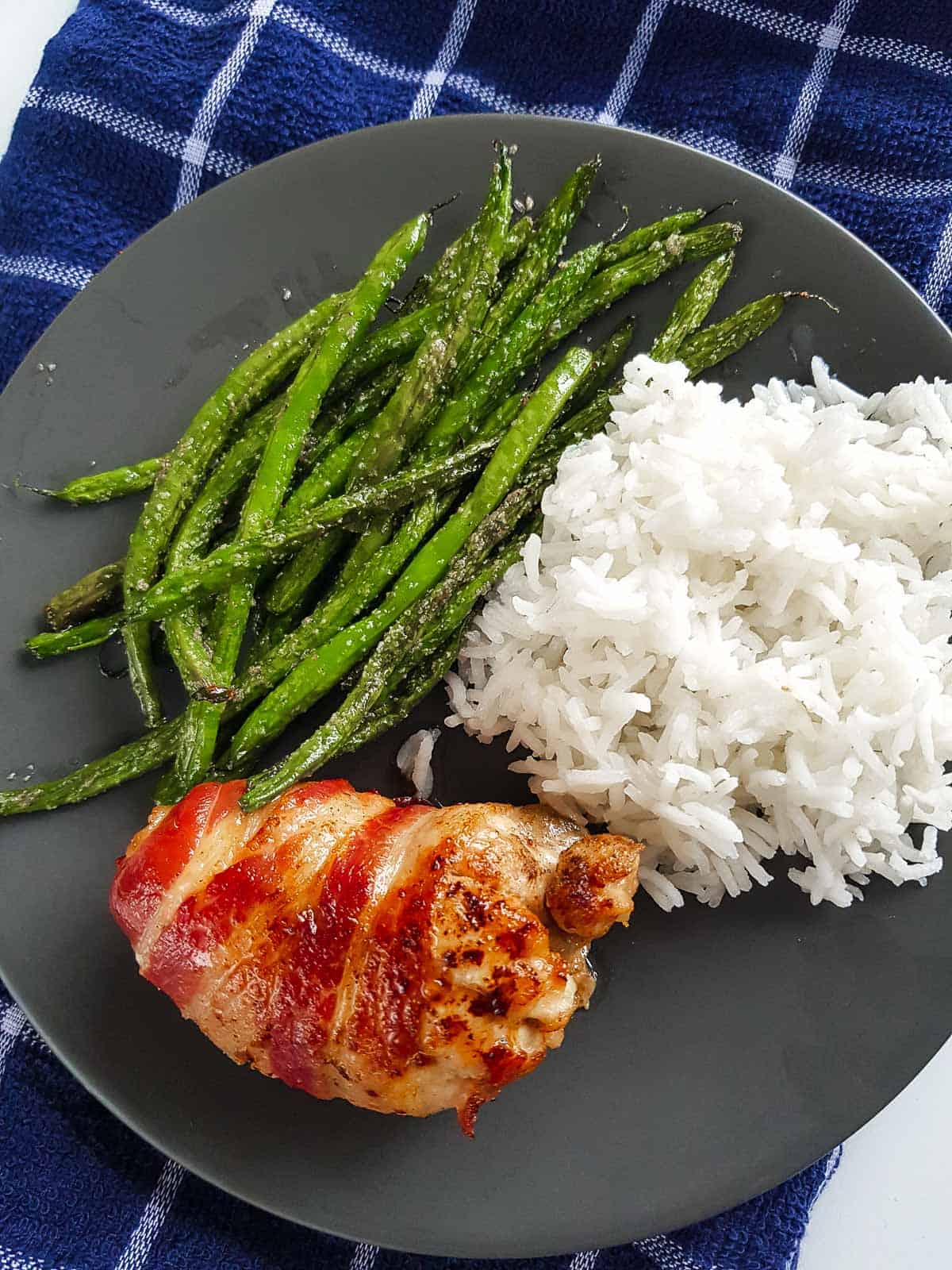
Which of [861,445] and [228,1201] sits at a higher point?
[861,445]

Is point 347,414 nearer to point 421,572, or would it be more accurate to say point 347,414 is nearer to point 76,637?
point 421,572

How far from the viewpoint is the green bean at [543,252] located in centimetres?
395

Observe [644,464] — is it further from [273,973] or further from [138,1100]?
[138,1100]

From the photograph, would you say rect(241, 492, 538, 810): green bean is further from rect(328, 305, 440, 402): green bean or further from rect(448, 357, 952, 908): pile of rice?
rect(328, 305, 440, 402): green bean

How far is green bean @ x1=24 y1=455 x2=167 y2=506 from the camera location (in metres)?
4.02

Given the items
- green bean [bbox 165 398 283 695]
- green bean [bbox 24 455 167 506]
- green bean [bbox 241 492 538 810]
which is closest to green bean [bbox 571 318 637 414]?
green bean [bbox 241 492 538 810]

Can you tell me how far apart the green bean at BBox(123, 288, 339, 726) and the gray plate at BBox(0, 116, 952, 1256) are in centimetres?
21

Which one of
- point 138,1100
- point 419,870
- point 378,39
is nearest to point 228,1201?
point 138,1100

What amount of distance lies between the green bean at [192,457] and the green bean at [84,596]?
0.11 m

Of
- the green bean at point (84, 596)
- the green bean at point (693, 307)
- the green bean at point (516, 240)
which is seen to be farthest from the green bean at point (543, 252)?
the green bean at point (84, 596)

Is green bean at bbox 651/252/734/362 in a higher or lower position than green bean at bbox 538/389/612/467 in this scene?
higher

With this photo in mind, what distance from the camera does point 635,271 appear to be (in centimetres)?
405

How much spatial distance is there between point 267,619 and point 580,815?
4.16 feet

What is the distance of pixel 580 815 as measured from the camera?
3752 millimetres
